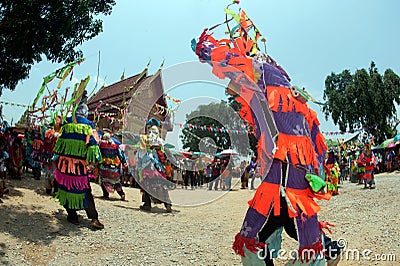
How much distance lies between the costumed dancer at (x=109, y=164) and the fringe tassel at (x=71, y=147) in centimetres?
281

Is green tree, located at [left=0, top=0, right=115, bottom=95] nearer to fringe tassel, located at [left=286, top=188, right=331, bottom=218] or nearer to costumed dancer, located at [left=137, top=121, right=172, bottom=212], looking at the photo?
costumed dancer, located at [left=137, top=121, right=172, bottom=212]

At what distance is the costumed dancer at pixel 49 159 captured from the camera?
712 cm

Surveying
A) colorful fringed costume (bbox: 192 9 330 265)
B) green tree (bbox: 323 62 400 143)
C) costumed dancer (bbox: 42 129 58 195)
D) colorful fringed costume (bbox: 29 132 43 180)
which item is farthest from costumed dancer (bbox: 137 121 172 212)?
green tree (bbox: 323 62 400 143)

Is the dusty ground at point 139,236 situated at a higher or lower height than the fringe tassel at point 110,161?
lower

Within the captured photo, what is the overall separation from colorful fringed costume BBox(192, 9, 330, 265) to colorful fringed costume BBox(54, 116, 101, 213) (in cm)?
→ 288

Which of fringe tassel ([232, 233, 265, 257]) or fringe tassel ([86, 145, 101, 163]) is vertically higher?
fringe tassel ([86, 145, 101, 163])

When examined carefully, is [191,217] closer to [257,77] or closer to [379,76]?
[257,77]

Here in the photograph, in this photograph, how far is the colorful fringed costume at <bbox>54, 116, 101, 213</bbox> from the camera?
4887 mm

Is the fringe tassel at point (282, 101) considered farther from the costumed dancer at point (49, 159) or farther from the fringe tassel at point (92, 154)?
the costumed dancer at point (49, 159)

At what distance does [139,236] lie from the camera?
486 cm

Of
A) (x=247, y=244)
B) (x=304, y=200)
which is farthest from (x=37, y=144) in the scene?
(x=304, y=200)

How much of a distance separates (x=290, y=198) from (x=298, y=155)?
0.99 ft

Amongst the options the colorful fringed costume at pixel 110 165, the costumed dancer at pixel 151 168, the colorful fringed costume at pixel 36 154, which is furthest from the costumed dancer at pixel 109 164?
the colorful fringed costume at pixel 36 154

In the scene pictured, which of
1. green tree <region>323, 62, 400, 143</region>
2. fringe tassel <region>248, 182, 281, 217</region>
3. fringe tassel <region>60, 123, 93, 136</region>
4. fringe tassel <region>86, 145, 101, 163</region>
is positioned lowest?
fringe tassel <region>248, 182, 281, 217</region>
